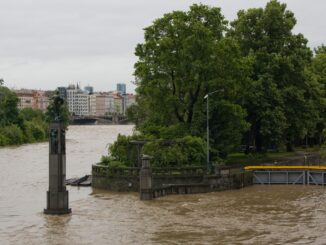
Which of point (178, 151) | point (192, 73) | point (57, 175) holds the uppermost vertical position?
point (192, 73)

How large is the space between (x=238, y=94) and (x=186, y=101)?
5157 millimetres

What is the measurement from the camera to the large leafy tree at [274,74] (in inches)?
2381

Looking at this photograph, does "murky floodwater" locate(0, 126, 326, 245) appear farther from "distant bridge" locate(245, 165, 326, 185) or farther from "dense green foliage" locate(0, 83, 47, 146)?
"dense green foliage" locate(0, 83, 47, 146)

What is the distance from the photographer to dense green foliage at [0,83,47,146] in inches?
4675

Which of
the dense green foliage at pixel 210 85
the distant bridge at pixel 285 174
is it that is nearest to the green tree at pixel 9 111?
the dense green foliage at pixel 210 85

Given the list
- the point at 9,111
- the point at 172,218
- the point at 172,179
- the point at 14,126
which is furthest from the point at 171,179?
the point at 9,111

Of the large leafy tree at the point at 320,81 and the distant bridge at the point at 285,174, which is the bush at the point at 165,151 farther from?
the large leafy tree at the point at 320,81

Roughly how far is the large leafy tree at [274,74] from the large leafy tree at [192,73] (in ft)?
15.6

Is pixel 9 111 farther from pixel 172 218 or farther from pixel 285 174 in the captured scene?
pixel 172 218

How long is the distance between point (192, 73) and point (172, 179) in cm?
1145

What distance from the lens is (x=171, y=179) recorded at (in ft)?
155

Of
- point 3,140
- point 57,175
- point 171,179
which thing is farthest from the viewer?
point 3,140

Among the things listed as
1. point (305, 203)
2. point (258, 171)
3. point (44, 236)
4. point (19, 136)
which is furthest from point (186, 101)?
point (19, 136)

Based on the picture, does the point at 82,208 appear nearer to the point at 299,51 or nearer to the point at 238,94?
the point at 238,94
